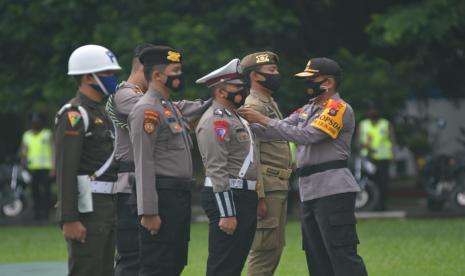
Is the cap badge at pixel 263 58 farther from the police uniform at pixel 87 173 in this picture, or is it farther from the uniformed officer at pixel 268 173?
the police uniform at pixel 87 173

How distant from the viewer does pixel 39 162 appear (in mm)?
23688

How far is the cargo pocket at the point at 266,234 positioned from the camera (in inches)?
416

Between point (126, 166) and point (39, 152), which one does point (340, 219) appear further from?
point (39, 152)

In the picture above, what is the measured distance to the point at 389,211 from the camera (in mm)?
23203

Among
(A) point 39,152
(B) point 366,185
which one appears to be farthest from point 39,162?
(B) point 366,185

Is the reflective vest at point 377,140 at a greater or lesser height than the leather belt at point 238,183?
lesser

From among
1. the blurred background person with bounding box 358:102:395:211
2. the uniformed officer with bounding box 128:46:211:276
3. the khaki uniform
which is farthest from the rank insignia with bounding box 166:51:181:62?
the blurred background person with bounding box 358:102:395:211

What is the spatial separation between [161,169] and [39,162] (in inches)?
592

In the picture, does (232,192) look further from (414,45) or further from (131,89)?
(414,45)

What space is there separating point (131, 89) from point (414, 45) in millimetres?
15444

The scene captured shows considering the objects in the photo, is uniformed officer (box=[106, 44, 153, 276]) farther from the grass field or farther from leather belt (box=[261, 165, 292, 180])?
the grass field

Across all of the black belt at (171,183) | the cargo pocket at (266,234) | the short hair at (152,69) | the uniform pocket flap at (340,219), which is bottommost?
the cargo pocket at (266,234)

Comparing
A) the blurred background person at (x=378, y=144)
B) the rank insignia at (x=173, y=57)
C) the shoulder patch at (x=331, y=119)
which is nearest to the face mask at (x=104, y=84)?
the rank insignia at (x=173, y=57)

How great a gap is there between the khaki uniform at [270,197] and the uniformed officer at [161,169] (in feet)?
4.98
